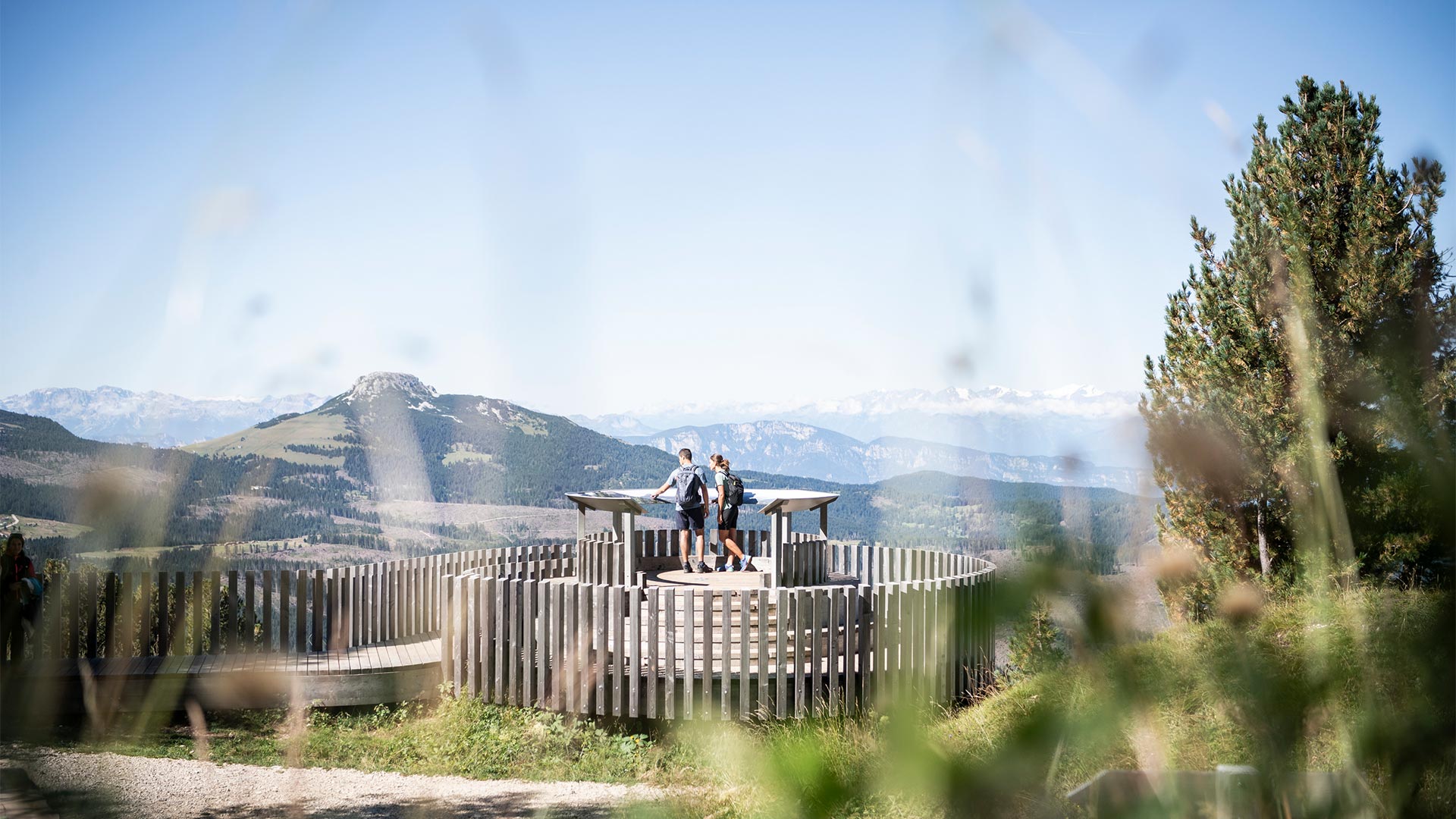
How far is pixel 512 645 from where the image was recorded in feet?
35.5

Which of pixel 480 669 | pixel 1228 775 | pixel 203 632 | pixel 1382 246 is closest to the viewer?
pixel 1228 775

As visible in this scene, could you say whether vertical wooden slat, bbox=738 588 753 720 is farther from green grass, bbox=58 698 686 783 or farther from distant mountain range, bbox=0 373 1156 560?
distant mountain range, bbox=0 373 1156 560

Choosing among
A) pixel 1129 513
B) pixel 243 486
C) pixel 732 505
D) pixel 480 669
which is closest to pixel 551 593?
pixel 480 669

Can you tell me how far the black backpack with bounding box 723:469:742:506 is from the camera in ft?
47.1

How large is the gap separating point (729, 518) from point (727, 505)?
43 cm

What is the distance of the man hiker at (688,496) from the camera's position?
13844mm

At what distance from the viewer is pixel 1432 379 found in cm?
1308

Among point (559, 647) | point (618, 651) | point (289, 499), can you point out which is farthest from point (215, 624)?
point (289, 499)

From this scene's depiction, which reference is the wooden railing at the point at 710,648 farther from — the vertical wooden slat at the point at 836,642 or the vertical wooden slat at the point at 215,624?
the vertical wooden slat at the point at 215,624

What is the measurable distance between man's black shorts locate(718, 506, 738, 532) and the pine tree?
622 centimetres

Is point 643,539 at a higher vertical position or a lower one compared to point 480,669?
higher

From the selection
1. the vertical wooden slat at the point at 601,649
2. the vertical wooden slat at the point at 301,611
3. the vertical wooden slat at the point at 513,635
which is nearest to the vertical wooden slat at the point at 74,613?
the vertical wooden slat at the point at 301,611

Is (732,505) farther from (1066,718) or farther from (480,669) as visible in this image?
(1066,718)

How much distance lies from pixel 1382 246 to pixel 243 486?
555ft
